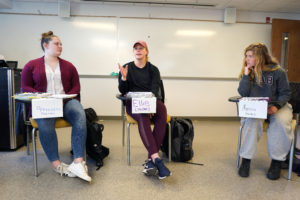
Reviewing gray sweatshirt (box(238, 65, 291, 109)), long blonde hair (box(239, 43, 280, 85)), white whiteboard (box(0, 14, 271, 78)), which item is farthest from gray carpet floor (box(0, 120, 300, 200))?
white whiteboard (box(0, 14, 271, 78))

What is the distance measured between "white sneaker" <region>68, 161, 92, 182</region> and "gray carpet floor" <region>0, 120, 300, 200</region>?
55 mm

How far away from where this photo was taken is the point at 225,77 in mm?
4172

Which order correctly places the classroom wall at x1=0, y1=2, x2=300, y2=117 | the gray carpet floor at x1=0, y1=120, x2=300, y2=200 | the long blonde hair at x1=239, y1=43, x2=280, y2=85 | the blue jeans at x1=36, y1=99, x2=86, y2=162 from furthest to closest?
the classroom wall at x1=0, y1=2, x2=300, y2=117 → the long blonde hair at x1=239, y1=43, x2=280, y2=85 → the blue jeans at x1=36, y1=99, x2=86, y2=162 → the gray carpet floor at x1=0, y1=120, x2=300, y2=200

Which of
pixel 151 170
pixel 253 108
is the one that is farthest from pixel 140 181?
pixel 253 108

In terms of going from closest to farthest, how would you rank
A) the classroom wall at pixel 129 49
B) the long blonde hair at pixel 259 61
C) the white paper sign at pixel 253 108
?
the white paper sign at pixel 253 108 < the long blonde hair at pixel 259 61 < the classroom wall at pixel 129 49

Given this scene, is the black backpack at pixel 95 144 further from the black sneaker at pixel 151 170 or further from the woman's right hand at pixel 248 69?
the woman's right hand at pixel 248 69

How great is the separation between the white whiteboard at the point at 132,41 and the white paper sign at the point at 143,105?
Result: 2.36m

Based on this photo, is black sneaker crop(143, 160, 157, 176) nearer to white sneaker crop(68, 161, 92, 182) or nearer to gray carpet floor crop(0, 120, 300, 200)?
gray carpet floor crop(0, 120, 300, 200)

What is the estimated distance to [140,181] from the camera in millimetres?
1660

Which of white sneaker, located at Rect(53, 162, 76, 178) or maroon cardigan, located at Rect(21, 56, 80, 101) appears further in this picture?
maroon cardigan, located at Rect(21, 56, 80, 101)

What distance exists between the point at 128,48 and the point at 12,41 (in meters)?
2.01

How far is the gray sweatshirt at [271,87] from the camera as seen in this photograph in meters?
Result: 1.75

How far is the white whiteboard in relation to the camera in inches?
152

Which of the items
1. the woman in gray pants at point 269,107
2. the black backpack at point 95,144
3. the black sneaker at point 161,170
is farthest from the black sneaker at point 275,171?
the black backpack at point 95,144
